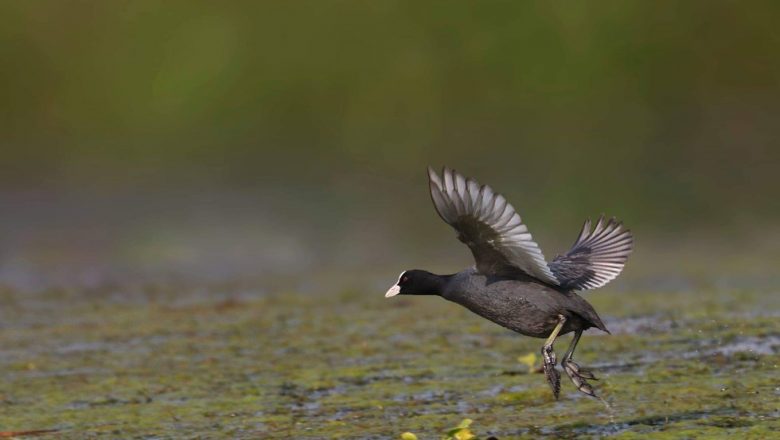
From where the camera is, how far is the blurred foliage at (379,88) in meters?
18.0

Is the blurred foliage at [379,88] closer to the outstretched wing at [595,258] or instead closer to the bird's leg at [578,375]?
the outstretched wing at [595,258]

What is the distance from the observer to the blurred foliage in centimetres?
1802

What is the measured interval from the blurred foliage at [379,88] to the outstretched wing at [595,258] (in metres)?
8.90

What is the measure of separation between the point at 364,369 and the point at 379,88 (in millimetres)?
9861

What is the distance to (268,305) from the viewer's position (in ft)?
40.1

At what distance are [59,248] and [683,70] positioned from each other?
8693 millimetres

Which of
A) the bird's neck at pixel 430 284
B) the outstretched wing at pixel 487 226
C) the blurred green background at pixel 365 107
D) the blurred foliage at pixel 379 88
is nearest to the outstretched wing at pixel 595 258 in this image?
the outstretched wing at pixel 487 226

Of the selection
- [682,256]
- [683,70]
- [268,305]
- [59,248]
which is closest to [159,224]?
[59,248]

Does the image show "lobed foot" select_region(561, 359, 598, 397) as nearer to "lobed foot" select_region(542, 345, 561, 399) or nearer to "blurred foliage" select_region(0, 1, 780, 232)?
"lobed foot" select_region(542, 345, 561, 399)

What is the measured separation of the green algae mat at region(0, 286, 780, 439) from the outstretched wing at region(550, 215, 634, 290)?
68 centimetres

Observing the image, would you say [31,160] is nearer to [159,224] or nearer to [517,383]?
[159,224]

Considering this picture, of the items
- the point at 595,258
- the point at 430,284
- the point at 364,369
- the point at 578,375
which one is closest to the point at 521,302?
the point at 578,375

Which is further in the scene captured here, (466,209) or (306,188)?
(306,188)

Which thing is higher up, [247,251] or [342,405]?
[247,251]
